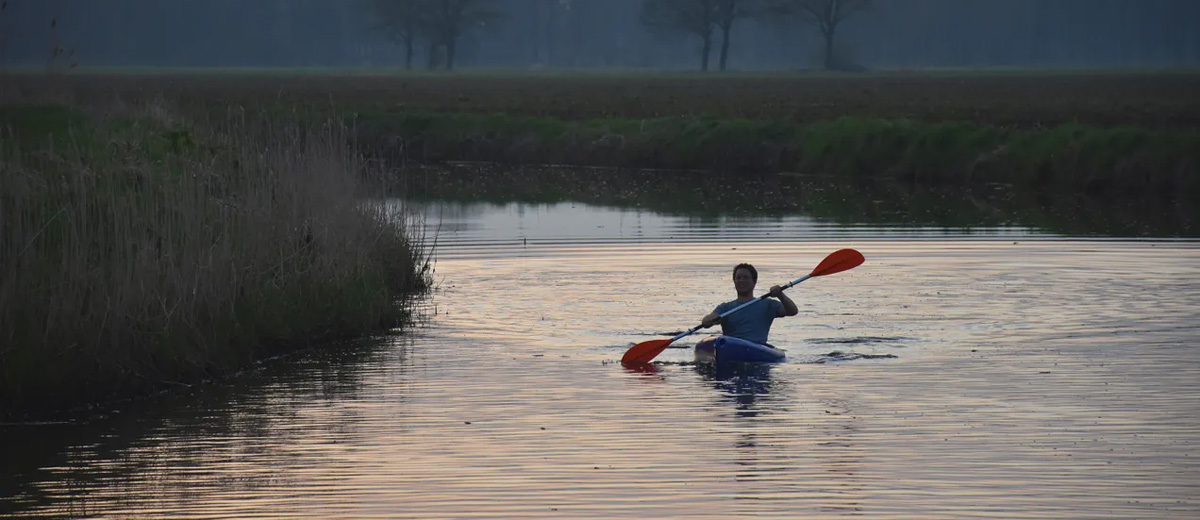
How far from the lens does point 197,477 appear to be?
1093cm

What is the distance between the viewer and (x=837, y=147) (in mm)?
42000

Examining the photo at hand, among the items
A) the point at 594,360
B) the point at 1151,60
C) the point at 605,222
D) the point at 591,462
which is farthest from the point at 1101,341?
the point at 1151,60

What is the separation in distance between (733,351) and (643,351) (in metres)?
0.84

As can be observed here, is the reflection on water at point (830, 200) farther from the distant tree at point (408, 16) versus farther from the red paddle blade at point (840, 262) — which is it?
the distant tree at point (408, 16)

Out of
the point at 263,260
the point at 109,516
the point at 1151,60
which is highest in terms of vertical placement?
the point at 1151,60

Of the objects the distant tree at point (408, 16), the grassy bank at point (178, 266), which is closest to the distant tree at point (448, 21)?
the distant tree at point (408, 16)

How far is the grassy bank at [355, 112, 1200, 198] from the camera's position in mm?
35406

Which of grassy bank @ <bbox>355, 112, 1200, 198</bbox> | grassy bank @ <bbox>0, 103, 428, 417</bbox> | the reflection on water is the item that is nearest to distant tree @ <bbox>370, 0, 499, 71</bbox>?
grassy bank @ <bbox>355, 112, 1200, 198</bbox>

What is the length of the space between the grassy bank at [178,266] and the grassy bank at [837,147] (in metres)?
14.0

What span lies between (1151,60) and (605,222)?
17759 centimetres

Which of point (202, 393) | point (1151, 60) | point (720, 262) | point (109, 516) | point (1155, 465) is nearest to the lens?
point (109, 516)

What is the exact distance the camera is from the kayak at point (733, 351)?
15297 mm

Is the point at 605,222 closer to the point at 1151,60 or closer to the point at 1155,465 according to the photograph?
the point at 1155,465

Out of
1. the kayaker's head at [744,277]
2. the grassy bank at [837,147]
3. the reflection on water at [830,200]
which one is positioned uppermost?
the grassy bank at [837,147]
